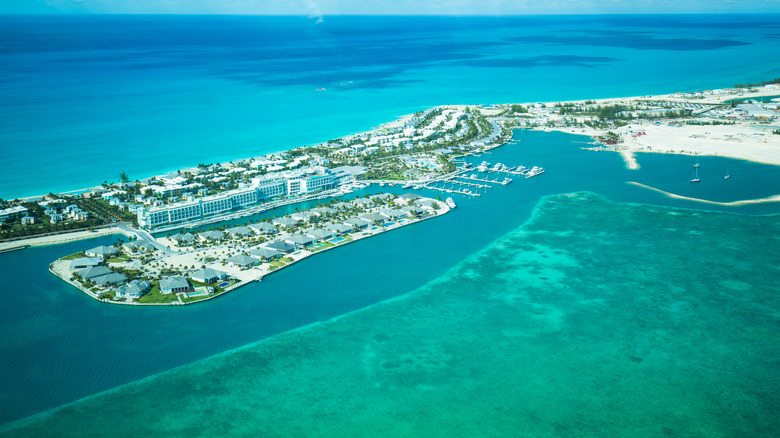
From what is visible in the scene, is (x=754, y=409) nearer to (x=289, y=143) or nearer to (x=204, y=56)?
(x=289, y=143)

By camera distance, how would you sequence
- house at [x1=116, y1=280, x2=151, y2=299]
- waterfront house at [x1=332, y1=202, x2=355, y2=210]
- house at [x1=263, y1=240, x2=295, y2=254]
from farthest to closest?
waterfront house at [x1=332, y1=202, x2=355, y2=210] → house at [x1=263, y1=240, x2=295, y2=254] → house at [x1=116, y1=280, x2=151, y2=299]

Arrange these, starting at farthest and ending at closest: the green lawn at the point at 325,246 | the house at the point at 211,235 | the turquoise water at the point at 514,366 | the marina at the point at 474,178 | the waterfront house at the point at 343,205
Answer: the marina at the point at 474,178, the waterfront house at the point at 343,205, the house at the point at 211,235, the green lawn at the point at 325,246, the turquoise water at the point at 514,366

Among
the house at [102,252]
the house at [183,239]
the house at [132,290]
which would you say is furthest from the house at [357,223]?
the house at [102,252]

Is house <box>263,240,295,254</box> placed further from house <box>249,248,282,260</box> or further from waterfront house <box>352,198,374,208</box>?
waterfront house <box>352,198,374,208</box>

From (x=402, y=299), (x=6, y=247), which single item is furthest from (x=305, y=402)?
(x=6, y=247)

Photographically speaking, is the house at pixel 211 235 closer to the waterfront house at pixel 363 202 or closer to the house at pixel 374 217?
the house at pixel 374 217

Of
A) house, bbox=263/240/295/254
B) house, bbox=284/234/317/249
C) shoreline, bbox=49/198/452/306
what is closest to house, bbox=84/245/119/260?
shoreline, bbox=49/198/452/306
